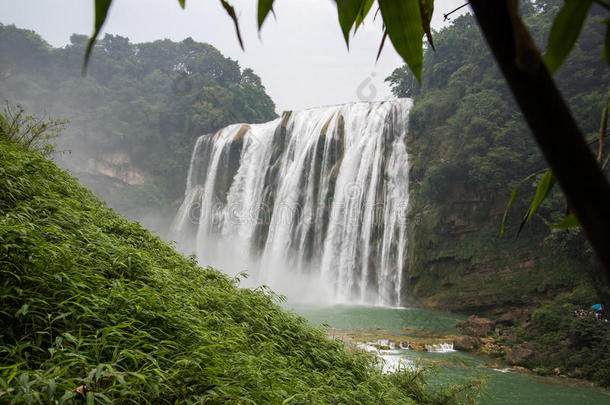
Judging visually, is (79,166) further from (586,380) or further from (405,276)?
(586,380)

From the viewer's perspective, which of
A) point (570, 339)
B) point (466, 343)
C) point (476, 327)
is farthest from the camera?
point (476, 327)

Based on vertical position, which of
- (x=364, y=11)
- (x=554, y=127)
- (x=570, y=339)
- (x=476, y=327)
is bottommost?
(x=476, y=327)

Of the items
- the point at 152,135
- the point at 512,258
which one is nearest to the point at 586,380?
the point at 512,258

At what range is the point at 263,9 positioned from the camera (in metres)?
0.36

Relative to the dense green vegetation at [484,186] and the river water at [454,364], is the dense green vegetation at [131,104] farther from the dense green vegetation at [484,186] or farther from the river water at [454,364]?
the river water at [454,364]

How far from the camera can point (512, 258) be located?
12117 millimetres

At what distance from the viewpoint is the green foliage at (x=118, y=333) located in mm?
1472

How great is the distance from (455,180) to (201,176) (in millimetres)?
17001

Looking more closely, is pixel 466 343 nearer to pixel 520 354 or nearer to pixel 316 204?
pixel 520 354

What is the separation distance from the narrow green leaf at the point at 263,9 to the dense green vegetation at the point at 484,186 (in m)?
11.2

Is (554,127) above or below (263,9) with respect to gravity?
below

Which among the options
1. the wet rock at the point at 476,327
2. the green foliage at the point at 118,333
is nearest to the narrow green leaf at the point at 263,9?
the green foliage at the point at 118,333

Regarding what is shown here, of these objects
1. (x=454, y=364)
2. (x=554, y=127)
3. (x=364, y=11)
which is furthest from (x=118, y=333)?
(x=454, y=364)

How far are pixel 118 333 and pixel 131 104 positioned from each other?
114ft
